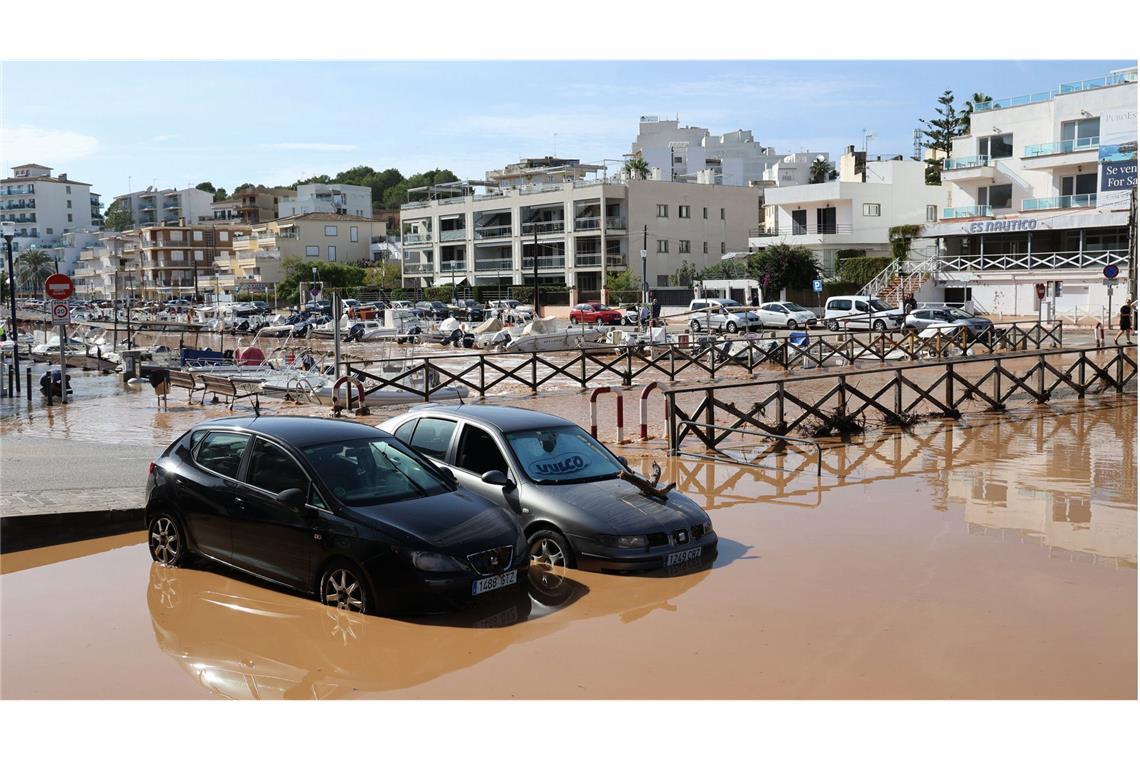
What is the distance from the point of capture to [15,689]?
250 inches

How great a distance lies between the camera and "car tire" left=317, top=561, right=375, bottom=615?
25.1 ft

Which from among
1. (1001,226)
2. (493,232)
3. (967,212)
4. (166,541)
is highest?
(493,232)

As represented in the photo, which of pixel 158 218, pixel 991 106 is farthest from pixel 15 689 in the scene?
pixel 158 218

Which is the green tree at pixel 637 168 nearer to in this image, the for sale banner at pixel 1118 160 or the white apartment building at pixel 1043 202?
the white apartment building at pixel 1043 202

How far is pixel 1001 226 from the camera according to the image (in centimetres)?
5534

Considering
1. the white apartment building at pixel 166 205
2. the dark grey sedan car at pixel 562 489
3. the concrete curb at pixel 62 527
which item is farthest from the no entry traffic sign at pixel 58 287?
the white apartment building at pixel 166 205

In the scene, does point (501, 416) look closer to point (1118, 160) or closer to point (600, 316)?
point (600, 316)

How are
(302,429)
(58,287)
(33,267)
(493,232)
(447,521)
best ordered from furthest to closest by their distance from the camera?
1. (33,267)
2. (493,232)
3. (58,287)
4. (302,429)
5. (447,521)

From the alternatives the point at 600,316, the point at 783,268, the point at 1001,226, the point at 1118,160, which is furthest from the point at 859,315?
the point at 1118,160

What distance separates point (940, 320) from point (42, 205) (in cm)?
15967

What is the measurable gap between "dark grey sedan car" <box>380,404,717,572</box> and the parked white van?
3404 cm

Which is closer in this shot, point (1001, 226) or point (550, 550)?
point (550, 550)

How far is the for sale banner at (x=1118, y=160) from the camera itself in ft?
166

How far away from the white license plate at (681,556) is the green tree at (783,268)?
5479 cm
